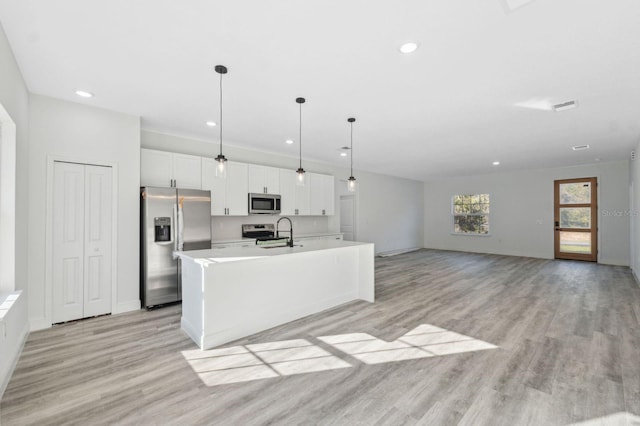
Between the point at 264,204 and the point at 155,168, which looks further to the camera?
the point at 264,204

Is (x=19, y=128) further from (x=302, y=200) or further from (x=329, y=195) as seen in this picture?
(x=329, y=195)

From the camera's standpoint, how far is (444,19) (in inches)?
77.9

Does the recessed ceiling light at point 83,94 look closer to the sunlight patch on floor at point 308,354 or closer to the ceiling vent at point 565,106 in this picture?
the sunlight patch on floor at point 308,354

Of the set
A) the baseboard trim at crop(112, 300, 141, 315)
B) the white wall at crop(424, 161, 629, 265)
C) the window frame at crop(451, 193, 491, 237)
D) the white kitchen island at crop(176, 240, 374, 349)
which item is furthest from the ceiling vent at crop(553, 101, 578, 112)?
the window frame at crop(451, 193, 491, 237)

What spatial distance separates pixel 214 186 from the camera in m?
4.96

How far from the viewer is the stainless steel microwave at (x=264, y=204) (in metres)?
5.46

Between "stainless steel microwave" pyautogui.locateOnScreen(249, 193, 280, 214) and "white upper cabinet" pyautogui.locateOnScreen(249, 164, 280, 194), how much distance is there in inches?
3.9

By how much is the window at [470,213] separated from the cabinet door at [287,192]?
6437mm

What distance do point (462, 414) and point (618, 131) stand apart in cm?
525

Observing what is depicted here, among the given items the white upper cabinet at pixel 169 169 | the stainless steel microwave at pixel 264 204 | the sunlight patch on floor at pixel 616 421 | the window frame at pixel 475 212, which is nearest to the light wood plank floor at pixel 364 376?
the sunlight patch on floor at pixel 616 421

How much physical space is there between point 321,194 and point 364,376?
4870 millimetres

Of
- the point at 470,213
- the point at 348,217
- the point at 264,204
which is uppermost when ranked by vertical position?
the point at 264,204

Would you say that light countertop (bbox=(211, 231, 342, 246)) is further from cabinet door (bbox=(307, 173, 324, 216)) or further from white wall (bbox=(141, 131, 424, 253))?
cabinet door (bbox=(307, 173, 324, 216))

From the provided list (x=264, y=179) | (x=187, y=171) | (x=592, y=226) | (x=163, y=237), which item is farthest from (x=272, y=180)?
(x=592, y=226)
